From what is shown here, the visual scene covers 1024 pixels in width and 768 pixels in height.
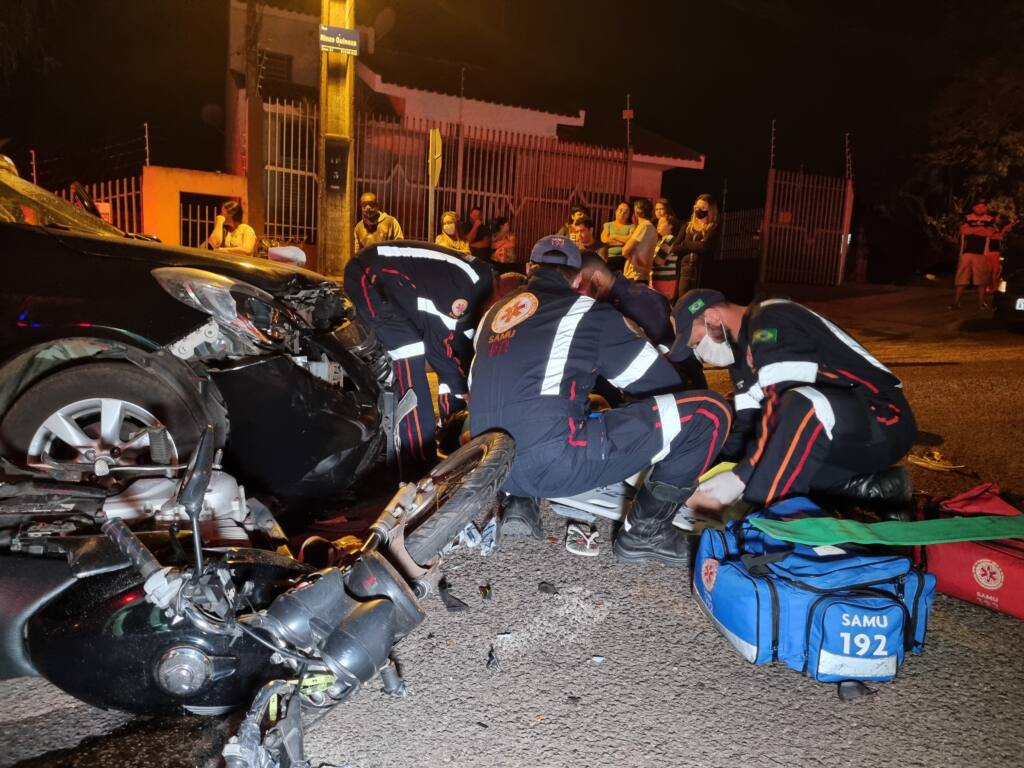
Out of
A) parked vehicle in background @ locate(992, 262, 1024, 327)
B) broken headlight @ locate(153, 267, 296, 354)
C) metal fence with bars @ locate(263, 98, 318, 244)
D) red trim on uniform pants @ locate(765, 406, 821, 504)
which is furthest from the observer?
metal fence with bars @ locate(263, 98, 318, 244)

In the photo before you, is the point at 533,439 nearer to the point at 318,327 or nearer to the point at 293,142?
the point at 318,327

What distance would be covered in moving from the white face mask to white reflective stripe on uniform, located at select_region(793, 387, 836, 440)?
2.09 feet

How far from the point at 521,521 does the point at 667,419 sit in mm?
881

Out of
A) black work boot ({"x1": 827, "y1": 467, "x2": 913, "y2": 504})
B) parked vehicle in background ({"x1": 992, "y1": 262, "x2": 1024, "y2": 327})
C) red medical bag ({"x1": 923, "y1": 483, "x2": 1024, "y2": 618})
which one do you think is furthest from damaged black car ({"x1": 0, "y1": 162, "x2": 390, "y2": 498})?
parked vehicle in background ({"x1": 992, "y1": 262, "x2": 1024, "y2": 327})

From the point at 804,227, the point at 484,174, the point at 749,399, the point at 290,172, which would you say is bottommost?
the point at 749,399

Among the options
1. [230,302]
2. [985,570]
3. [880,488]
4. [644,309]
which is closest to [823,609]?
[985,570]

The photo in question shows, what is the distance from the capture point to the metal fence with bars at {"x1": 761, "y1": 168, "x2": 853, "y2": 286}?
15.6m

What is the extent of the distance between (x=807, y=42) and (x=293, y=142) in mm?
23220

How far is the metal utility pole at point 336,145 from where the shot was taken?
10.1 m

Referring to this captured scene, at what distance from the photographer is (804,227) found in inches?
630

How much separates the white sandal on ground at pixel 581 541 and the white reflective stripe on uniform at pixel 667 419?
57 centimetres

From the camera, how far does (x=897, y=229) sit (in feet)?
69.1

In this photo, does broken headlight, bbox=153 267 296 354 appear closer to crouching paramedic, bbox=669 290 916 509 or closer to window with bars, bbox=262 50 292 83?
crouching paramedic, bbox=669 290 916 509

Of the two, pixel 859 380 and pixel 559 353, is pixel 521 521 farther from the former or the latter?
pixel 859 380
